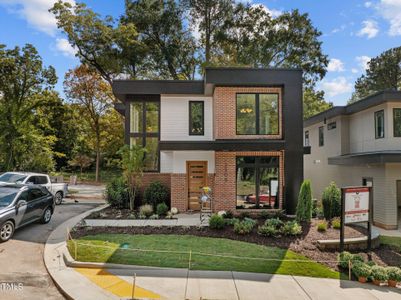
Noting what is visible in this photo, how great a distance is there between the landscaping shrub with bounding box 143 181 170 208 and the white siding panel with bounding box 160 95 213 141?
2.47 metres

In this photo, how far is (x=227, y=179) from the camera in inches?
535

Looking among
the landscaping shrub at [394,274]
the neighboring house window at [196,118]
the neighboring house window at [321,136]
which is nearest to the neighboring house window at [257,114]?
the neighboring house window at [196,118]

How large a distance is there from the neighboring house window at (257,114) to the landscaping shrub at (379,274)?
7.57m

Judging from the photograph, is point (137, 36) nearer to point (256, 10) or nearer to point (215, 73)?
point (256, 10)

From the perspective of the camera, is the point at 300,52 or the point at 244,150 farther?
the point at 300,52

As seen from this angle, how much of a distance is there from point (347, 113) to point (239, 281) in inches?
555

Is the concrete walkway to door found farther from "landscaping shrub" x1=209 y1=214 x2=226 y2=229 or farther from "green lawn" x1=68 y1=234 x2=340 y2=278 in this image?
"green lawn" x1=68 y1=234 x2=340 y2=278

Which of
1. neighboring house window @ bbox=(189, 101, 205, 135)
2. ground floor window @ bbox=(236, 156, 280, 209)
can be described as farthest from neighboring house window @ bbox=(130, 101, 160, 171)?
ground floor window @ bbox=(236, 156, 280, 209)

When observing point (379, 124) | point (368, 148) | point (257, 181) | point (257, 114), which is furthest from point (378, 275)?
point (368, 148)

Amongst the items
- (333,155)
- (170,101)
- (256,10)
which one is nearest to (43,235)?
(170,101)

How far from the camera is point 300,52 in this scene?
30.6 m

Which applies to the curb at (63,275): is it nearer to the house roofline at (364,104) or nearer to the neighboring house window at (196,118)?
the neighboring house window at (196,118)

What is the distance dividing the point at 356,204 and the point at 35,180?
49.4 ft

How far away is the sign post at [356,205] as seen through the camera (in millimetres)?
9133
